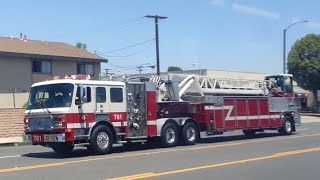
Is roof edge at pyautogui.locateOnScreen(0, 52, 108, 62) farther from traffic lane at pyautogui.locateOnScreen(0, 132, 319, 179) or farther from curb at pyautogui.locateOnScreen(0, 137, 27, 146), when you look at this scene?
traffic lane at pyautogui.locateOnScreen(0, 132, 319, 179)

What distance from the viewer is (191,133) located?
21.3 m

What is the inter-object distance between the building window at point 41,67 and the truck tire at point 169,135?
2362 centimetres

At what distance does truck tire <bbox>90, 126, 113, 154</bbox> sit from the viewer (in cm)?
1703

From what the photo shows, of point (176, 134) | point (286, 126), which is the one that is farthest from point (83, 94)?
point (286, 126)

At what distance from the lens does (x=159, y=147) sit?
20.3m

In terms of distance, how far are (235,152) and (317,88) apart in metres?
50.8

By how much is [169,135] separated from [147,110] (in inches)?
59.6

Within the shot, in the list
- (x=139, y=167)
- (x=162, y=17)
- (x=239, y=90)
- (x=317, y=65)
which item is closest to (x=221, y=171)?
(x=139, y=167)

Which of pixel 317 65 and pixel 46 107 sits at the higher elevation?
pixel 317 65

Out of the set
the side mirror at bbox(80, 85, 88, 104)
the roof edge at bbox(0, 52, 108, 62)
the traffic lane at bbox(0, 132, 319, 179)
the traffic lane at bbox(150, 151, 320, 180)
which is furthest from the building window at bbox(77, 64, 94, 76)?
the traffic lane at bbox(150, 151, 320, 180)

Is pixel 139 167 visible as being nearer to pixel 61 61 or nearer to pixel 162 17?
pixel 61 61

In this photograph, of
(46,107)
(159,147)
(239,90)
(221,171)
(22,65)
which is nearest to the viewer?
(221,171)

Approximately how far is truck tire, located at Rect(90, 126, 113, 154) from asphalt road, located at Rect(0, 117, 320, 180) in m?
0.34

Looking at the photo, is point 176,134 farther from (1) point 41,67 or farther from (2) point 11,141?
(1) point 41,67
